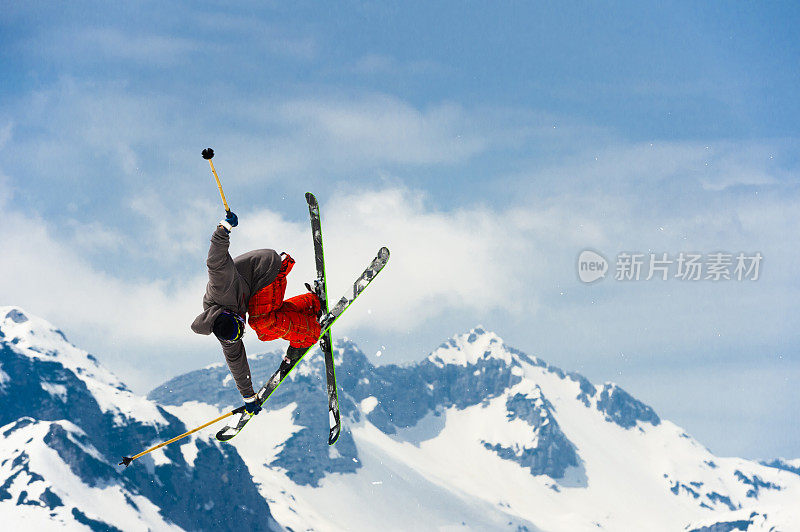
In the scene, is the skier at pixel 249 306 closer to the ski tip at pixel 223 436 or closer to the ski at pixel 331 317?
the ski at pixel 331 317

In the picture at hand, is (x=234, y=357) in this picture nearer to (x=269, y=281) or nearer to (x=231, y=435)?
(x=269, y=281)

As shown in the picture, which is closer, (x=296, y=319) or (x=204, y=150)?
(x=204, y=150)

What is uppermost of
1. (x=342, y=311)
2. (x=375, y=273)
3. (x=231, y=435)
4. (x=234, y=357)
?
(x=375, y=273)

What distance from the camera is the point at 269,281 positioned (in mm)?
13406

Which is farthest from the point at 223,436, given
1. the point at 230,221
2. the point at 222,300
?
the point at 230,221

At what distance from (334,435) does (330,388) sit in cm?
116

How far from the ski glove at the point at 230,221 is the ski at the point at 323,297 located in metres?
4.62

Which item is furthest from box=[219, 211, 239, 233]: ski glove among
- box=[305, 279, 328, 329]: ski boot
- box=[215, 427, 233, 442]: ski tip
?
box=[215, 427, 233, 442]: ski tip

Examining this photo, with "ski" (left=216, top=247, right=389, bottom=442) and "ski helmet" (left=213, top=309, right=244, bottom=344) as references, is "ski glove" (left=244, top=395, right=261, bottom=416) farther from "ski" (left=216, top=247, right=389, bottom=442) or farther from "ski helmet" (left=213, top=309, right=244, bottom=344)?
"ski helmet" (left=213, top=309, right=244, bottom=344)

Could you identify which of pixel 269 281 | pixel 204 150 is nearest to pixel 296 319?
pixel 269 281

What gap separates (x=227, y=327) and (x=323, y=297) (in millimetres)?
3631

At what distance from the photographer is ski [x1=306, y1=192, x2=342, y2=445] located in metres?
15.7

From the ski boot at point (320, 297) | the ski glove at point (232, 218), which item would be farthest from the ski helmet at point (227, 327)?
the ski boot at point (320, 297)

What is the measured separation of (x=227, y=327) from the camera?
12.2 metres
